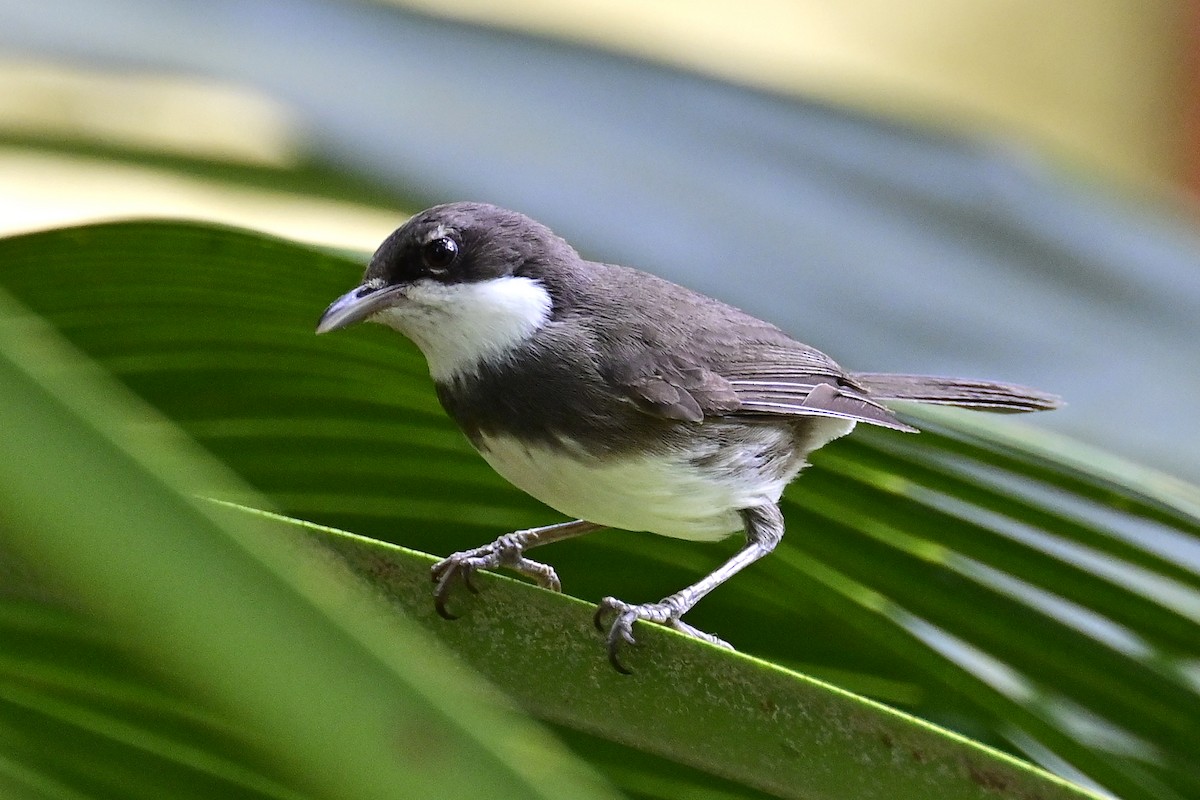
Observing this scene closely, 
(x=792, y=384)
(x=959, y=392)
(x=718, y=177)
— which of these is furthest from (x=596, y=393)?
(x=718, y=177)

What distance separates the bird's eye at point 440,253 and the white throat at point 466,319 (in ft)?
0.08

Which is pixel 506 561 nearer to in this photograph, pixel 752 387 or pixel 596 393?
pixel 596 393

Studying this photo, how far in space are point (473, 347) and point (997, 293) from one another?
1.00 meters

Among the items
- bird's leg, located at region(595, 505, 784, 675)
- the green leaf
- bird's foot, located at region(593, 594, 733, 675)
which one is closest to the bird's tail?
bird's leg, located at region(595, 505, 784, 675)

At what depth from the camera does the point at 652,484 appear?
1429 millimetres

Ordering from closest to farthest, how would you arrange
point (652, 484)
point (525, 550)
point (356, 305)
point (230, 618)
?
point (230, 618) → point (356, 305) → point (652, 484) → point (525, 550)

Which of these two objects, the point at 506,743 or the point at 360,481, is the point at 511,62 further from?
the point at 506,743

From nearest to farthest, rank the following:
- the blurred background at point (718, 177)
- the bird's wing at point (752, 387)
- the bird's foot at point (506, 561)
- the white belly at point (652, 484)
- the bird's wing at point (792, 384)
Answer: the bird's foot at point (506, 561)
the white belly at point (652, 484)
the bird's wing at point (752, 387)
the bird's wing at point (792, 384)
the blurred background at point (718, 177)

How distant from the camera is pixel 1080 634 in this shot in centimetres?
137

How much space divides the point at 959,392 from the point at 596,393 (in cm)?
54

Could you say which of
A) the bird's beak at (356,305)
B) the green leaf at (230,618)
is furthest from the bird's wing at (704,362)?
the green leaf at (230,618)

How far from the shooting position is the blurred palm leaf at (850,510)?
4.27 ft

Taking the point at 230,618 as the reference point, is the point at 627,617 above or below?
below

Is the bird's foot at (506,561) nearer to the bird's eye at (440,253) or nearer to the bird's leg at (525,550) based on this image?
the bird's leg at (525,550)
